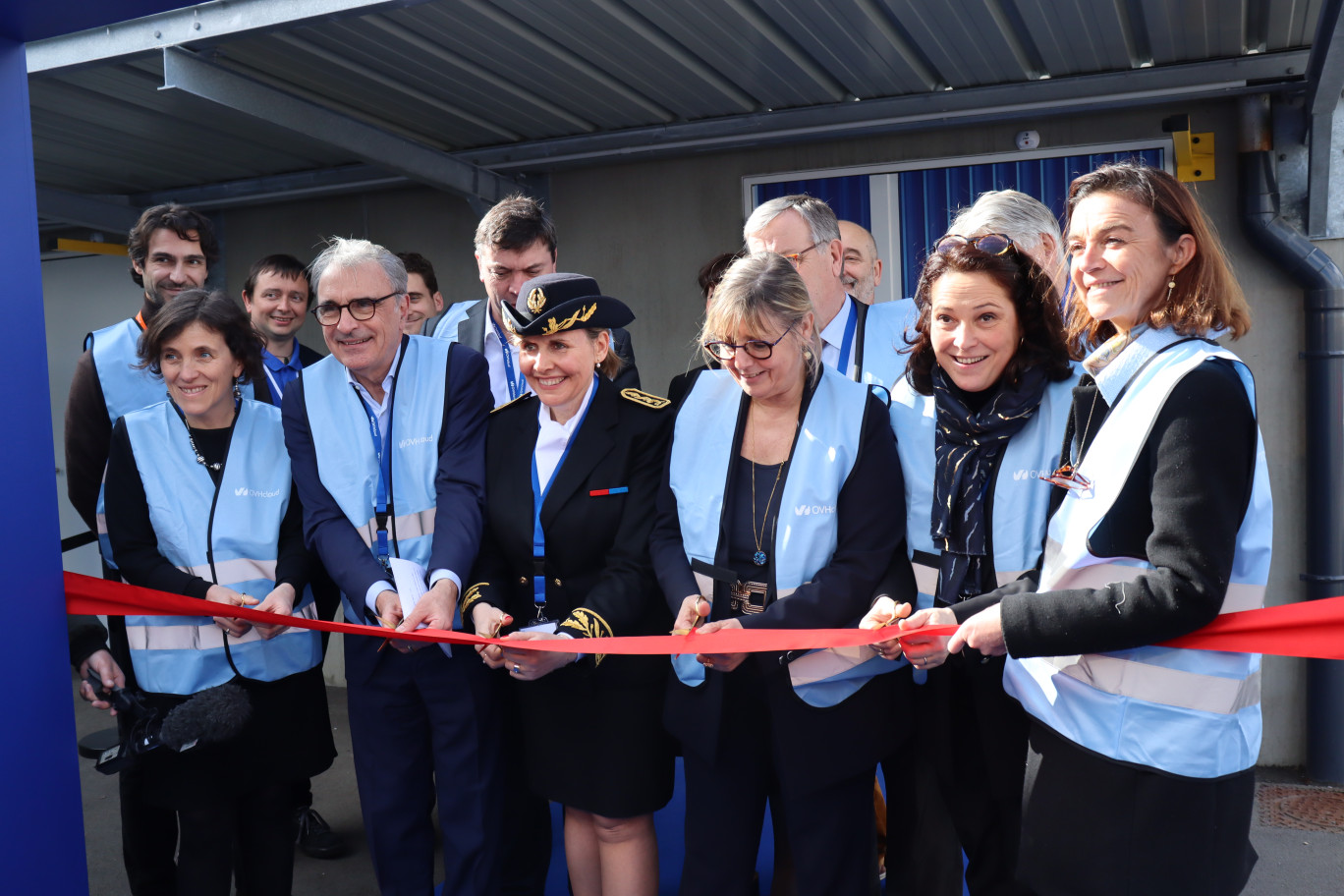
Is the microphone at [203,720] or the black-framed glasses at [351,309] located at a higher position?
the black-framed glasses at [351,309]

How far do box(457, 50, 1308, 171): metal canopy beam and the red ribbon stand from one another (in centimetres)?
309

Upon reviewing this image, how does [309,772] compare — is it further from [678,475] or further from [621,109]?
[621,109]

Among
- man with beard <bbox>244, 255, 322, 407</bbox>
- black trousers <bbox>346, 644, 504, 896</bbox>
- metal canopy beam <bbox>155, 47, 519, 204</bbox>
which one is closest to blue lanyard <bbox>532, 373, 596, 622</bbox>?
black trousers <bbox>346, 644, 504, 896</bbox>

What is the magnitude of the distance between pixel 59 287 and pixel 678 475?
6.81 meters

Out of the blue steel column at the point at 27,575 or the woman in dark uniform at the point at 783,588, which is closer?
the blue steel column at the point at 27,575

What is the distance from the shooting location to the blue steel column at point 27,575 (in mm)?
2084

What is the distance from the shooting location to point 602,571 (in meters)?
2.82

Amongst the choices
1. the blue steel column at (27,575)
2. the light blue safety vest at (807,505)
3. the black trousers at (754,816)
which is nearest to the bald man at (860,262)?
the light blue safety vest at (807,505)

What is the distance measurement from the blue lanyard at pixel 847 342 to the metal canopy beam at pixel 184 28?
1860 millimetres

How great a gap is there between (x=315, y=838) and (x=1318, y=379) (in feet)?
16.6

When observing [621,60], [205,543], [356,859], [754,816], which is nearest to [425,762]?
[205,543]

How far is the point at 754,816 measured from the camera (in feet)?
8.58

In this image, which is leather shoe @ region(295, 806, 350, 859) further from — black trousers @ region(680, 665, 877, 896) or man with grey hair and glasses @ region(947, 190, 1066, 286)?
man with grey hair and glasses @ region(947, 190, 1066, 286)

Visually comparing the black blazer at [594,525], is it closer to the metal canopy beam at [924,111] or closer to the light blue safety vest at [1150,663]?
the light blue safety vest at [1150,663]
